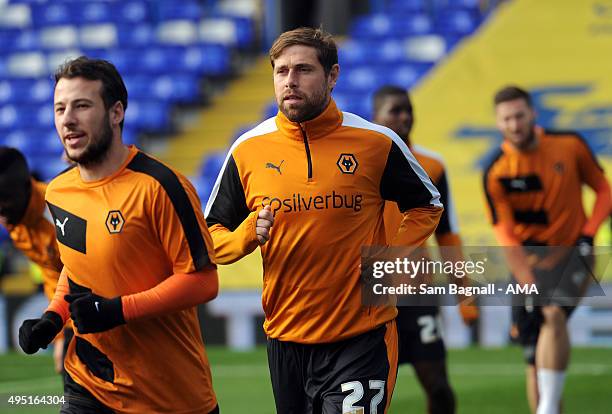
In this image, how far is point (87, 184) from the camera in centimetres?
472

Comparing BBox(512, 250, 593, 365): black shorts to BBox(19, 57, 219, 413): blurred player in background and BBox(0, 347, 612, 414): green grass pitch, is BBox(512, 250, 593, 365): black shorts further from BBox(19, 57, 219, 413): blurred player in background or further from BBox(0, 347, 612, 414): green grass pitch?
BBox(19, 57, 219, 413): blurred player in background

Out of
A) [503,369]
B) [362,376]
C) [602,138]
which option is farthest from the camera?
[602,138]

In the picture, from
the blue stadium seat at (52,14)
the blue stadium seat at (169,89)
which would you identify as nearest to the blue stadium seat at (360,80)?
the blue stadium seat at (169,89)

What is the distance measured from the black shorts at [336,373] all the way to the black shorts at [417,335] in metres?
2.23

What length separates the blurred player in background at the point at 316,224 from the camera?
5082 millimetres

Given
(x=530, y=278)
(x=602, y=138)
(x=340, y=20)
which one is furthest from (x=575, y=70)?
(x=530, y=278)

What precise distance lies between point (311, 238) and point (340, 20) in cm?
1635

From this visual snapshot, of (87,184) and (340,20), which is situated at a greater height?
(340,20)

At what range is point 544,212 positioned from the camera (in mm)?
8125

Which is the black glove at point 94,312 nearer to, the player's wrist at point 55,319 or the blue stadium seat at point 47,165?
the player's wrist at point 55,319

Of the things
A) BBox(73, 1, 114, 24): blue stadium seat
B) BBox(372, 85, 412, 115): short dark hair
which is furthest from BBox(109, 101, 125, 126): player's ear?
BBox(73, 1, 114, 24): blue stadium seat

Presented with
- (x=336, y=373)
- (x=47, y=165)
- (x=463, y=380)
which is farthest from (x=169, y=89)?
(x=336, y=373)

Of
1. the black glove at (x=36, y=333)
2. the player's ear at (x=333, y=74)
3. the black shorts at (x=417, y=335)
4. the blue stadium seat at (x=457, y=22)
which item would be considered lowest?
the black shorts at (x=417, y=335)

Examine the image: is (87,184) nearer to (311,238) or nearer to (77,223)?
(77,223)
